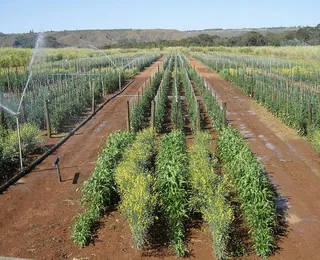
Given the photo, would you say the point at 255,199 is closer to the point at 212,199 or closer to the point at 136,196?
the point at 212,199

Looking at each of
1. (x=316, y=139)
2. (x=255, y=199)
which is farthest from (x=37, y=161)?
(x=316, y=139)

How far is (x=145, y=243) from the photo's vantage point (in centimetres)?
583

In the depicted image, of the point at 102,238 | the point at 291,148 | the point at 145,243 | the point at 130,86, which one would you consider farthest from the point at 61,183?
the point at 130,86

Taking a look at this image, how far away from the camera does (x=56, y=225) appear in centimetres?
640

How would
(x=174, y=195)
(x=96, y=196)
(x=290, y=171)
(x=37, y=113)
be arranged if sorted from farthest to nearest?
(x=37, y=113) < (x=290, y=171) < (x=96, y=196) < (x=174, y=195)

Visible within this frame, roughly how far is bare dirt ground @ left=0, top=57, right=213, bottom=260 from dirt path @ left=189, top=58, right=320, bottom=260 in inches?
55.7

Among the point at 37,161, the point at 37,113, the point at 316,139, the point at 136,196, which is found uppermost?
the point at 37,113

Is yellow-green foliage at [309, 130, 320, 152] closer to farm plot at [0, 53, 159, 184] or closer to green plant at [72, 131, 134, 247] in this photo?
green plant at [72, 131, 134, 247]

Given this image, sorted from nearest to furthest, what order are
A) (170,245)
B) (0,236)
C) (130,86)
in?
(170,245)
(0,236)
(130,86)

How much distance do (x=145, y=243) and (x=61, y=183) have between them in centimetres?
299

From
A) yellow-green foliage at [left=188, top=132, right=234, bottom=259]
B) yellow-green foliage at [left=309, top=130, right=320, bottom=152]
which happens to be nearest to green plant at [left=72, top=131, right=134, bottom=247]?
yellow-green foliage at [left=188, top=132, right=234, bottom=259]

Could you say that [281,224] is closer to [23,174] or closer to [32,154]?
[23,174]

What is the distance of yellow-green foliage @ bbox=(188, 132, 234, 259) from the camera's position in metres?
5.28

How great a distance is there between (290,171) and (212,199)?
11.7ft
